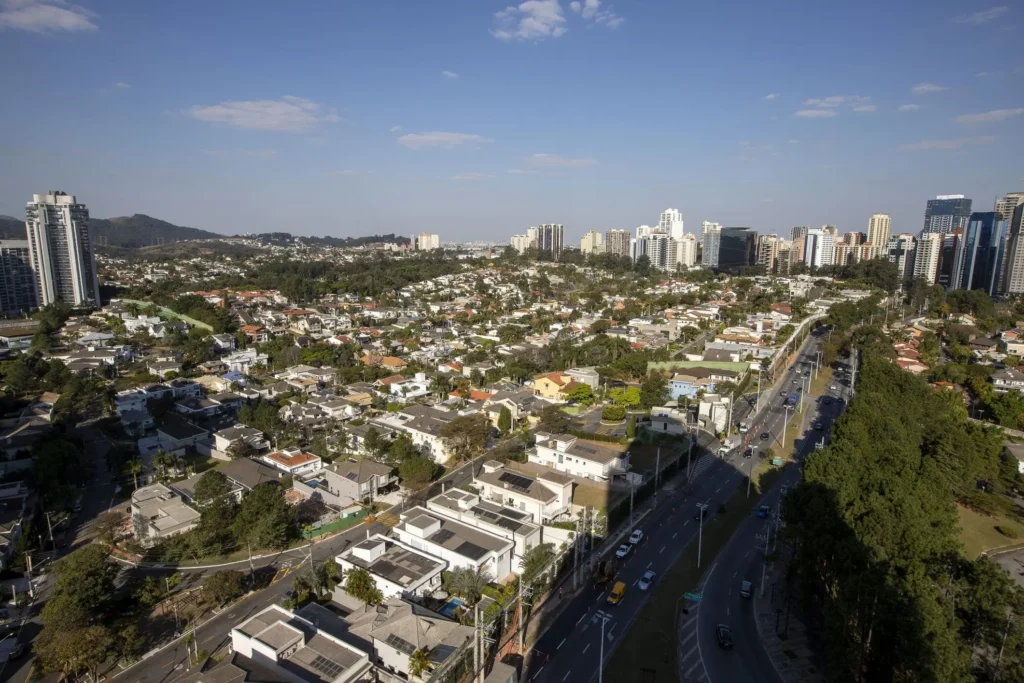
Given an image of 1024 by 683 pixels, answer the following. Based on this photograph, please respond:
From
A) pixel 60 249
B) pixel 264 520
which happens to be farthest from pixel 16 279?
pixel 264 520


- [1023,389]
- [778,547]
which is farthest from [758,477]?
[1023,389]

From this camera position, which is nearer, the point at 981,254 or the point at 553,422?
the point at 553,422

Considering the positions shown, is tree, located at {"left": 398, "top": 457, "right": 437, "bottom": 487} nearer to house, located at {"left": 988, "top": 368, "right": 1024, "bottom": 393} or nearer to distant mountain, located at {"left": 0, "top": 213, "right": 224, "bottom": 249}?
house, located at {"left": 988, "top": 368, "right": 1024, "bottom": 393}

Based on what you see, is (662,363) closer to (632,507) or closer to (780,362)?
(780,362)

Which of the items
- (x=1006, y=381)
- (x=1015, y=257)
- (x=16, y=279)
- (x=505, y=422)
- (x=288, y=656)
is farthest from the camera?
(x=1015, y=257)

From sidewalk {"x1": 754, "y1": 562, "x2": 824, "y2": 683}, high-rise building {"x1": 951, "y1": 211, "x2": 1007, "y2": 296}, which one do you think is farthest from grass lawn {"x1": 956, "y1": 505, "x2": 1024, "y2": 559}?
high-rise building {"x1": 951, "y1": 211, "x2": 1007, "y2": 296}

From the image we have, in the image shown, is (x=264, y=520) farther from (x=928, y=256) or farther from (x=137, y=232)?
(x=137, y=232)

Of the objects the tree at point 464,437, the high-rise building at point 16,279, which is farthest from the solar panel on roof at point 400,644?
the high-rise building at point 16,279

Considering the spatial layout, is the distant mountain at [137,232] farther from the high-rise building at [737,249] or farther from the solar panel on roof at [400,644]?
the solar panel on roof at [400,644]
